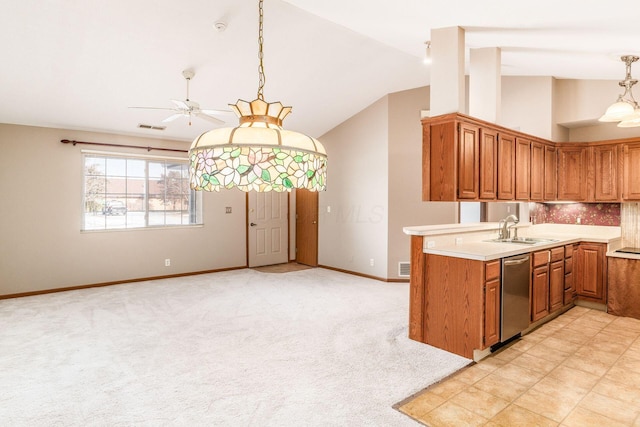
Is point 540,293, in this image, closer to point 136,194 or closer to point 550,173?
point 550,173

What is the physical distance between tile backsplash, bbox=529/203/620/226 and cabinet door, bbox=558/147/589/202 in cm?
26

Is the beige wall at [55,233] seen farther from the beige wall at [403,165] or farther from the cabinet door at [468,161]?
the cabinet door at [468,161]

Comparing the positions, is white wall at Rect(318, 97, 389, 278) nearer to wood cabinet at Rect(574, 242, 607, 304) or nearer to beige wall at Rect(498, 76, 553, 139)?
beige wall at Rect(498, 76, 553, 139)

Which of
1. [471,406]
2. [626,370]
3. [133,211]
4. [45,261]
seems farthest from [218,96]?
[626,370]

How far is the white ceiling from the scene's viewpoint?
2877mm

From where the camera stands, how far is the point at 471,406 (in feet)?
7.42

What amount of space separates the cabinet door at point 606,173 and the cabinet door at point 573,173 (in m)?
0.12

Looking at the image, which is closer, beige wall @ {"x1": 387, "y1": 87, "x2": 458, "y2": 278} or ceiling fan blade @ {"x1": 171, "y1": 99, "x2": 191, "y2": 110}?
ceiling fan blade @ {"x1": 171, "y1": 99, "x2": 191, "y2": 110}

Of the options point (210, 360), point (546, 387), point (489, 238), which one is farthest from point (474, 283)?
point (210, 360)

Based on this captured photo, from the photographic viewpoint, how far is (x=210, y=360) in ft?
9.62

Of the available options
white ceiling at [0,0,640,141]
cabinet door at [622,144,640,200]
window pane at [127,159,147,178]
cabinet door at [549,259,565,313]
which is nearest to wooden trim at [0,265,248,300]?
window pane at [127,159,147,178]

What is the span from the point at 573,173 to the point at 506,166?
152 centimetres

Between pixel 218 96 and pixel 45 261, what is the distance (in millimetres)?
3427

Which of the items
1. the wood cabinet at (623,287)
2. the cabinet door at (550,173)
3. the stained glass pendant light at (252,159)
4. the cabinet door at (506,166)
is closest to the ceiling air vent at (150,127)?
the cabinet door at (506,166)
